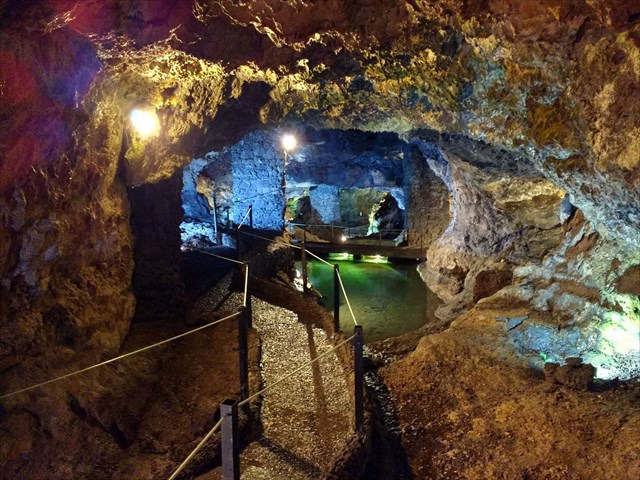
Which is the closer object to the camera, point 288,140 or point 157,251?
point 157,251

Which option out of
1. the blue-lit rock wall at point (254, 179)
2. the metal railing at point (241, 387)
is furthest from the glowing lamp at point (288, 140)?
the metal railing at point (241, 387)

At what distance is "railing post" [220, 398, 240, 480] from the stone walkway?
1154 millimetres

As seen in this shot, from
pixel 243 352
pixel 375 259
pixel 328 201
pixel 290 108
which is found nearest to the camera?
pixel 243 352

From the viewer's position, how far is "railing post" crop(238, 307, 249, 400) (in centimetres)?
413

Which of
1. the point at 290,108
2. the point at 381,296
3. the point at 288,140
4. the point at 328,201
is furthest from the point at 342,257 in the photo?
the point at 290,108

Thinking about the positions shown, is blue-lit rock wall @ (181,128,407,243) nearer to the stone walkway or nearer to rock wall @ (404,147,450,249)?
rock wall @ (404,147,450,249)

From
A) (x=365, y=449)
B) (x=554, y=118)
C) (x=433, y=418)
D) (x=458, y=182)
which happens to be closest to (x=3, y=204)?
(x=365, y=449)

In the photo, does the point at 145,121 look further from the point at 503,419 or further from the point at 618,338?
the point at 618,338

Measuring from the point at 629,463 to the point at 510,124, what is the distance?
11.4 ft

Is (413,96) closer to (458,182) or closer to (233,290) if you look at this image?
(233,290)

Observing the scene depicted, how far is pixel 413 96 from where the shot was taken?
5707 millimetres

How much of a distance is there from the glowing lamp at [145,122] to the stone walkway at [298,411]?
9.42 feet

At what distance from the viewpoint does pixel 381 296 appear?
1237cm

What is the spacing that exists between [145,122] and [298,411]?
355 cm
